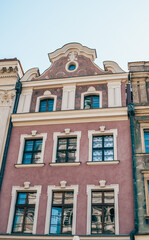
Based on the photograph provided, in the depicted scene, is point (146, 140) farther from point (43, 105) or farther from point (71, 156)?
point (43, 105)

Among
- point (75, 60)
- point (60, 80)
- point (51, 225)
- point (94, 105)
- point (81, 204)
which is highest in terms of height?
point (75, 60)

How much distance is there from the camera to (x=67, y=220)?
16062 mm

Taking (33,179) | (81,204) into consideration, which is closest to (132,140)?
(81,204)

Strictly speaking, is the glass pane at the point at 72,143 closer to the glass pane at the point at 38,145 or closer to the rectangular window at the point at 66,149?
the rectangular window at the point at 66,149

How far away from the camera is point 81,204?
16.2 metres

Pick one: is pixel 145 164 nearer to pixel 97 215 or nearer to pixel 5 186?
pixel 97 215

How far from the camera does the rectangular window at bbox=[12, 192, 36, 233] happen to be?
53.4 ft

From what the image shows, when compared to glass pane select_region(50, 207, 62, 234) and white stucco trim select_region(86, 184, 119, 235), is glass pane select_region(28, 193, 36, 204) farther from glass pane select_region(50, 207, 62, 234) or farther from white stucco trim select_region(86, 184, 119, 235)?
white stucco trim select_region(86, 184, 119, 235)

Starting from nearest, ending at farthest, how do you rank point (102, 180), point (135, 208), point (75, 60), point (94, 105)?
point (135, 208) → point (102, 180) → point (94, 105) → point (75, 60)

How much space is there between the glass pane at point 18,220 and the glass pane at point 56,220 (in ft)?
5.36

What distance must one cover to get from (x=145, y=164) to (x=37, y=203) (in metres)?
5.94

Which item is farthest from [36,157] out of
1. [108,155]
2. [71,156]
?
[108,155]

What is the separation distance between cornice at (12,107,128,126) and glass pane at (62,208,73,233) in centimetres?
540

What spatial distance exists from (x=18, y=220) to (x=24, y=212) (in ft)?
1.61
